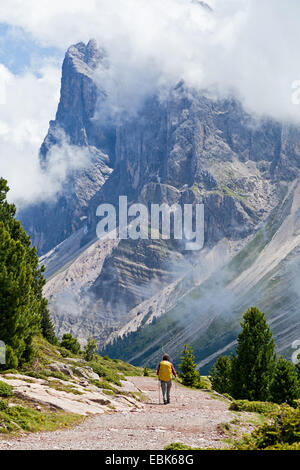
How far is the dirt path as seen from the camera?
15.1 metres

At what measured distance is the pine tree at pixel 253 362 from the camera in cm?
4544

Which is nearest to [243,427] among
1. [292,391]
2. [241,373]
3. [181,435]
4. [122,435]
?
[181,435]

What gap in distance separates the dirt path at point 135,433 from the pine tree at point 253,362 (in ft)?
76.0

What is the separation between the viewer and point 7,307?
26531 mm

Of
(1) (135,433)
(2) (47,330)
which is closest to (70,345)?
(2) (47,330)

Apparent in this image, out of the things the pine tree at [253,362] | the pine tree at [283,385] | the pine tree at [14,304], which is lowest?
the pine tree at [283,385]

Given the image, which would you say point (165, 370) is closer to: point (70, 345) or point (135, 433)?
point (135, 433)

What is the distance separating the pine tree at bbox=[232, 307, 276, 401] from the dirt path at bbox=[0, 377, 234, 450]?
2317cm

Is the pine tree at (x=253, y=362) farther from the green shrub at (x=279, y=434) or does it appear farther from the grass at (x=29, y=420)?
the green shrub at (x=279, y=434)

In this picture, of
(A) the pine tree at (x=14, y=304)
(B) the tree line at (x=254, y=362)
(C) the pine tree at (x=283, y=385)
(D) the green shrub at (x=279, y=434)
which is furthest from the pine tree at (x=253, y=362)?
(D) the green shrub at (x=279, y=434)

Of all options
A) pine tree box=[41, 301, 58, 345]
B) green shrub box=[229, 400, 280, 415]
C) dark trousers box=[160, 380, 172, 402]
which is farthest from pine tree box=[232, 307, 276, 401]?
pine tree box=[41, 301, 58, 345]

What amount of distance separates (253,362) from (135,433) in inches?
1227

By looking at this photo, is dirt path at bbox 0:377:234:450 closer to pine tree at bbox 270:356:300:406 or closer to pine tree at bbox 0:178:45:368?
pine tree at bbox 0:178:45:368
